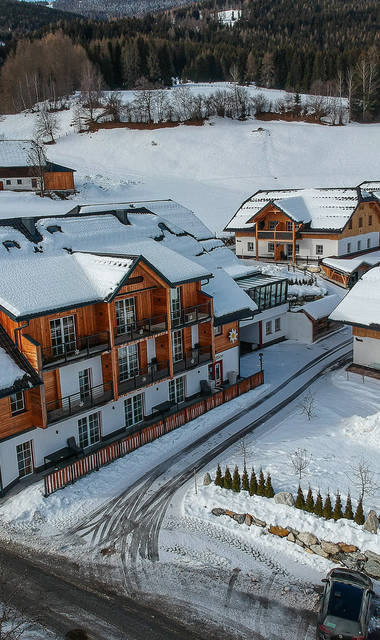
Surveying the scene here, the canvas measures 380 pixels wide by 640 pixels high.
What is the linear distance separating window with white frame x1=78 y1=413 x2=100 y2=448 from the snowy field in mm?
52384

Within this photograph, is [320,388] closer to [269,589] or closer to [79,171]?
[269,589]

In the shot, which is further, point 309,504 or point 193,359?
point 193,359

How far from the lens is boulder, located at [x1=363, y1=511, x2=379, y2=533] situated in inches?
810

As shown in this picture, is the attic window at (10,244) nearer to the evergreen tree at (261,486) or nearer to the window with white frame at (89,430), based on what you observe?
the window with white frame at (89,430)

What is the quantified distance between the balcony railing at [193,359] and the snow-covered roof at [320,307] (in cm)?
1362

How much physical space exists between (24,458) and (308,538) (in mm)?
12546

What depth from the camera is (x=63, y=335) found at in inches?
1057

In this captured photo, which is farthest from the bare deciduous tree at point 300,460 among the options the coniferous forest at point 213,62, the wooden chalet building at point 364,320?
the coniferous forest at point 213,62

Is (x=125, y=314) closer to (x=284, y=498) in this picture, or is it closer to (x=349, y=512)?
(x=284, y=498)

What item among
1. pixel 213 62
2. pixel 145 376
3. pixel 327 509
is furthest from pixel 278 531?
pixel 213 62

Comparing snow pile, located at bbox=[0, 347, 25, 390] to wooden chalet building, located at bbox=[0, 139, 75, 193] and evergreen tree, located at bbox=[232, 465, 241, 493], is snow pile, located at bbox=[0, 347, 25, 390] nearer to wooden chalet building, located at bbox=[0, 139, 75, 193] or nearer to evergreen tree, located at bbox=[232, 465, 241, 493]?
evergreen tree, located at bbox=[232, 465, 241, 493]

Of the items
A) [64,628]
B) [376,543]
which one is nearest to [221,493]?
[376,543]

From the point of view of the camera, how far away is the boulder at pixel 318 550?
66.2 ft

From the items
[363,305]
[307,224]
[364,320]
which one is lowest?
[364,320]
